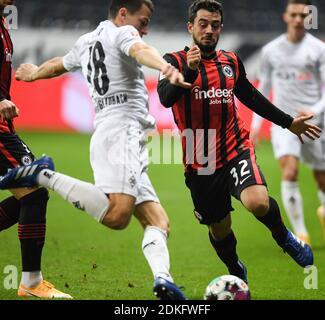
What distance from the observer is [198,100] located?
5.67 meters

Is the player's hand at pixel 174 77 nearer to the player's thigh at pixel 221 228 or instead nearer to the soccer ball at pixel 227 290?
the soccer ball at pixel 227 290

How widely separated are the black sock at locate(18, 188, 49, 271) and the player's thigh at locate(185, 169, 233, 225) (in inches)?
43.2

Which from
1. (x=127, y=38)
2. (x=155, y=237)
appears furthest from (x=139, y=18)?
(x=155, y=237)

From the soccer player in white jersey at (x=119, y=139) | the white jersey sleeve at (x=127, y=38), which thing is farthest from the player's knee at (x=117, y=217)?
the white jersey sleeve at (x=127, y=38)

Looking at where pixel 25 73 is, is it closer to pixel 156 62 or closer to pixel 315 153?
pixel 156 62

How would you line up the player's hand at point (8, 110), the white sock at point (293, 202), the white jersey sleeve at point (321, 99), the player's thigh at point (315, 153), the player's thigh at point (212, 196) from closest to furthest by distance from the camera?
the player's hand at point (8, 110)
the player's thigh at point (212, 196)
the white jersey sleeve at point (321, 99)
the white sock at point (293, 202)
the player's thigh at point (315, 153)

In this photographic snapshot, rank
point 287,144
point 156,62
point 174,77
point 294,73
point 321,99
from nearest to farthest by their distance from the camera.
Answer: point 174,77
point 156,62
point 287,144
point 321,99
point 294,73

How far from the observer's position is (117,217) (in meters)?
5.02

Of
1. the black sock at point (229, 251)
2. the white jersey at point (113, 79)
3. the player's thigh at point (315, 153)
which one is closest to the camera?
the white jersey at point (113, 79)

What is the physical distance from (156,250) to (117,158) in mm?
634

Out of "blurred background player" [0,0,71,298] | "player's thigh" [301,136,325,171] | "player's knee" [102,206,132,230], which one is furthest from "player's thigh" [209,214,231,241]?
"player's thigh" [301,136,325,171]

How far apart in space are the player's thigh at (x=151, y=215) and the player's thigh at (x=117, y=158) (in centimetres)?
24

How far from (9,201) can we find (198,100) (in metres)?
1.60

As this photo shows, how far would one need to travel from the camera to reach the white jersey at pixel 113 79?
5227 mm
